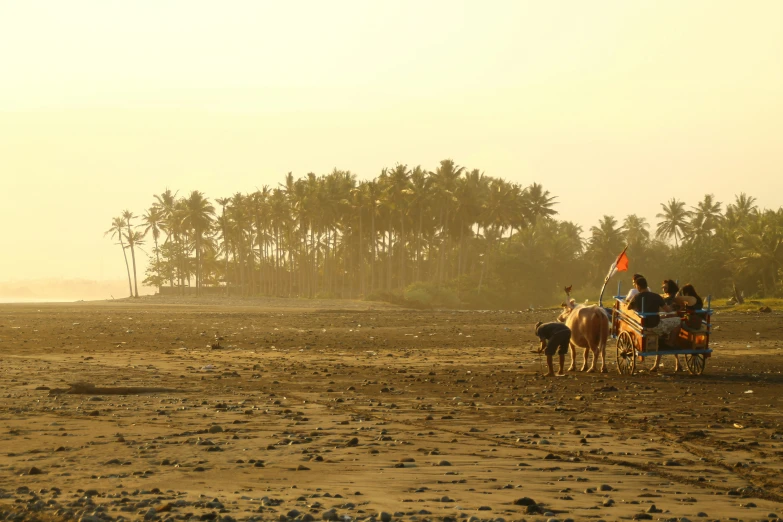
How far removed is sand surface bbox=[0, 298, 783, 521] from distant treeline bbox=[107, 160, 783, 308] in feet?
217

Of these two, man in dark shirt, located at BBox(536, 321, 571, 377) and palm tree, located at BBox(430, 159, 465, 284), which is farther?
palm tree, located at BBox(430, 159, 465, 284)

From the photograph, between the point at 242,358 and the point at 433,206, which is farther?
the point at 433,206

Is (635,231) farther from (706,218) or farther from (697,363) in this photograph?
(697,363)

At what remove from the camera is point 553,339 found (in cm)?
1911

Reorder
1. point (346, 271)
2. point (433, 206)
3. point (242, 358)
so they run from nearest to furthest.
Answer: point (242, 358) → point (433, 206) → point (346, 271)

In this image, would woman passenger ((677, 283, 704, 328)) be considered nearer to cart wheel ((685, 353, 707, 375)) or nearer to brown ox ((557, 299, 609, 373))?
cart wheel ((685, 353, 707, 375))

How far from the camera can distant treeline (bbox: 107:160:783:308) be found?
94625mm

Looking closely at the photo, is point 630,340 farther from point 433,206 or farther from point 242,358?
point 433,206

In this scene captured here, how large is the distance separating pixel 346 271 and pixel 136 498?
11923 centimetres

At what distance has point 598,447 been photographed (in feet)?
35.1

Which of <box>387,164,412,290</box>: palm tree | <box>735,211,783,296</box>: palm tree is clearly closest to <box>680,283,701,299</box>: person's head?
<box>735,211,783,296</box>: palm tree

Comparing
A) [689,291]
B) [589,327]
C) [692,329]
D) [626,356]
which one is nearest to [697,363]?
[692,329]

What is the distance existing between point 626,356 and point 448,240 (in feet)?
339

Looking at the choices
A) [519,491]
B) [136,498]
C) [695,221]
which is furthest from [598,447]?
[695,221]
